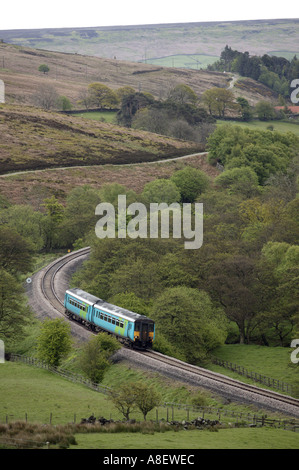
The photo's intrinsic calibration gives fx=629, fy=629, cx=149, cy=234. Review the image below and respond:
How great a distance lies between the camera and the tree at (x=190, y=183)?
13388 cm

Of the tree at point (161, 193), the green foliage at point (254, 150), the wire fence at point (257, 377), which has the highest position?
the green foliage at point (254, 150)

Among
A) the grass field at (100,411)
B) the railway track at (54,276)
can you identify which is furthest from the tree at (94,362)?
the railway track at (54,276)

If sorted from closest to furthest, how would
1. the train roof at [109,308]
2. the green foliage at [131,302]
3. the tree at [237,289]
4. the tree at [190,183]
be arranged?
the train roof at [109,308], the green foliage at [131,302], the tree at [237,289], the tree at [190,183]

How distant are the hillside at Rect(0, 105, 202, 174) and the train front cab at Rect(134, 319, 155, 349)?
86.5 m

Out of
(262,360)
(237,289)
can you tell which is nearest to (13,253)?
(237,289)

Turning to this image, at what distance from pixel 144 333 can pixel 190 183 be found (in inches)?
3186

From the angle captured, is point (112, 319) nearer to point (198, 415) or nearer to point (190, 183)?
point (198, 415)

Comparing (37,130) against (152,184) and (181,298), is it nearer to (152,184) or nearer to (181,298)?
(152,184)

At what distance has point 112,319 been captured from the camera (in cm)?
5875

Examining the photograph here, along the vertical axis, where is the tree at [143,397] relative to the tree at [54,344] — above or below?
above

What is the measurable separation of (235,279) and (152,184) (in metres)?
57.8

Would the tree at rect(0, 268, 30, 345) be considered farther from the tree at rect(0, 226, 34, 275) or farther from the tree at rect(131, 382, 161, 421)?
the tree at rect(131, 382, 161, 421)

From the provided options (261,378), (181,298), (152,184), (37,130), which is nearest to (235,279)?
(181,298)

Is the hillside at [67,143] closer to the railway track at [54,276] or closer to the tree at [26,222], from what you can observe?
the tree at [26,222]
